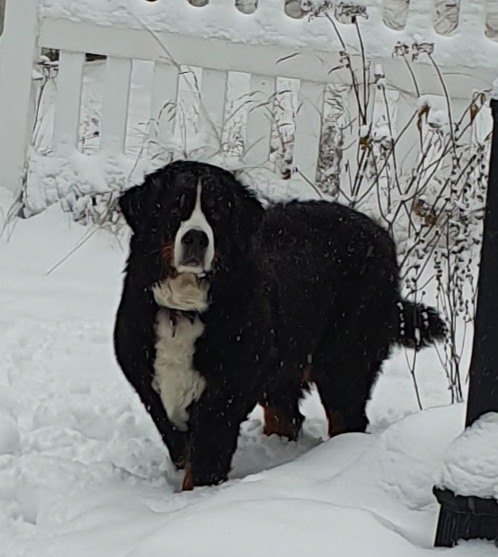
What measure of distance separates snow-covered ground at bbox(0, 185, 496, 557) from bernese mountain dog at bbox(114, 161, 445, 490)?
27cm

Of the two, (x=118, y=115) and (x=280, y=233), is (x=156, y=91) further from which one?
(x=280, y=233)

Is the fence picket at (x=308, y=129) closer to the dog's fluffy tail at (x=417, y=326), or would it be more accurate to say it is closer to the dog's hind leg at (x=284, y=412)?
the dog's fluffy tail at (x=417, y=326)

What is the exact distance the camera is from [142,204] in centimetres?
390

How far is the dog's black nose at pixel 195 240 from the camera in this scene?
12.1 ft

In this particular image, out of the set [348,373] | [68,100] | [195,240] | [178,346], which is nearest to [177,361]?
[178,346]

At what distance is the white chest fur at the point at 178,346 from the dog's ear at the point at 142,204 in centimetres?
23

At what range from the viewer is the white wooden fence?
295 inches

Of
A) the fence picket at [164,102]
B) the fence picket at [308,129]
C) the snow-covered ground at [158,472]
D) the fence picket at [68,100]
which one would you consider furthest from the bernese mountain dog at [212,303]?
the fence picket at [68,100]

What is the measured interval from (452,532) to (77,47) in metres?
5.49

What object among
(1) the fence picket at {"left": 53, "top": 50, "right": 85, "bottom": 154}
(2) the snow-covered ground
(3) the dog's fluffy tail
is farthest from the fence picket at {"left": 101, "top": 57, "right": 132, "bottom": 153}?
(3) the dog's fluffy tail

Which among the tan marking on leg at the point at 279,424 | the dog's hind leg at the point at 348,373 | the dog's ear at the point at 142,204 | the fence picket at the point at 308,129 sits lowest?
the tan marking on leg at the point at 279,424

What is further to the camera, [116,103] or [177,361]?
[116,103]

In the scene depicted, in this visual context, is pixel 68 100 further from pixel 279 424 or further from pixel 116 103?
pixel 279 424

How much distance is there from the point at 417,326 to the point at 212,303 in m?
1.21
